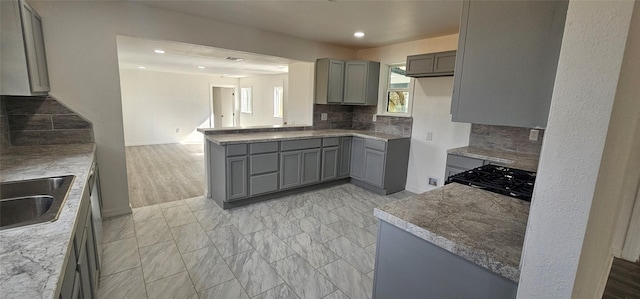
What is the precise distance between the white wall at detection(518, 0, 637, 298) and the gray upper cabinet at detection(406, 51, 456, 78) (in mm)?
3025

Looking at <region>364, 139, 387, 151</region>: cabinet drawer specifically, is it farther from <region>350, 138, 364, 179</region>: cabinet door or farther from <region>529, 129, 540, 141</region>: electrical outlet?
<region>529, 129, 540, 141</region>: electrical outlet

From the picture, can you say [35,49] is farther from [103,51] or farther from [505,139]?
[505,139]

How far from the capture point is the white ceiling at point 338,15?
2723 mm

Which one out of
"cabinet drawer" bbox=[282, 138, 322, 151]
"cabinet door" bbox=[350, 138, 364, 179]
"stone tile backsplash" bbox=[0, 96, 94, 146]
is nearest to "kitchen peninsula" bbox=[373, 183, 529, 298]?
"cabinet drawer" bbox=[282, 138, 322, 151]

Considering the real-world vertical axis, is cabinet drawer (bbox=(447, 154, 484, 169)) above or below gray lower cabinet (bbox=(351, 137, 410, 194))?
above

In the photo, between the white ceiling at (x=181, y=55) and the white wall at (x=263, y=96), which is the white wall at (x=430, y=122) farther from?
the white wall at (x=263, y=96)

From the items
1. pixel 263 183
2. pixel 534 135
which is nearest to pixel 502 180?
pixel 534 135

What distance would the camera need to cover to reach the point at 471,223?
1.21m

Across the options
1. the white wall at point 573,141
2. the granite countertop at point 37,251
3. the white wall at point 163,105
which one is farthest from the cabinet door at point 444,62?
the white wall at point 163,105

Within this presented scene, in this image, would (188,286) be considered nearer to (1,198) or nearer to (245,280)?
(245,280)

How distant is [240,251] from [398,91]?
10.9 ft

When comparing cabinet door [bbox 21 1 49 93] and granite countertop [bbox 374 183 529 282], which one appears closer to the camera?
granite countertop [bbox 374 183 529 282]

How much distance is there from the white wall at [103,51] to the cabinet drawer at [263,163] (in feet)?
4.47

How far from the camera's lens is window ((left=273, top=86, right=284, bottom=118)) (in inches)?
304
